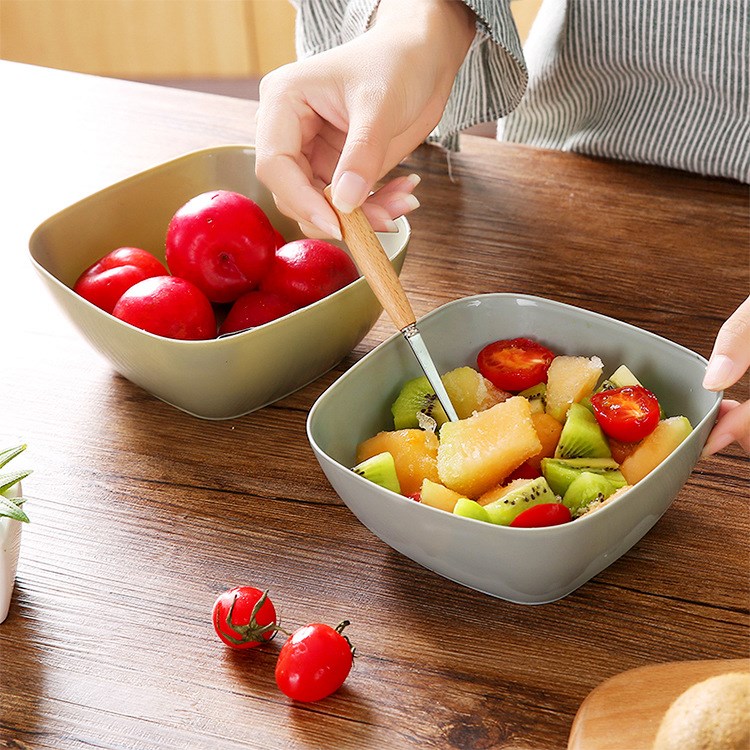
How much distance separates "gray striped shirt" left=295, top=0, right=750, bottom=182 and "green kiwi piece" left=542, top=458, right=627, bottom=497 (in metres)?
0.66

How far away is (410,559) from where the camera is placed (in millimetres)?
838

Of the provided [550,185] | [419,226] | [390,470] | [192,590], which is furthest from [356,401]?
[550,185]

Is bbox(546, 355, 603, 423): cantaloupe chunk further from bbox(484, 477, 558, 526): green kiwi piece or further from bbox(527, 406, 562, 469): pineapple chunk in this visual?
bbox(484, 477, 558, 526): green kiwi piece

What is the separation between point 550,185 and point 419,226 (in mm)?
213

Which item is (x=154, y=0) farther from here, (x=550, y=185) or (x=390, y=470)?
(x=390, y=470)

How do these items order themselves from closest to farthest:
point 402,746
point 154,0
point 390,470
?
1. point 402,746
2. point 390,470
3. point 154,0

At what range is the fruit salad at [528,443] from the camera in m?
0.78

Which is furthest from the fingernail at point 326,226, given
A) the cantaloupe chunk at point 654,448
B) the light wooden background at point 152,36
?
the light wooden background at point 152,36

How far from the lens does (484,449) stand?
801 millimetres

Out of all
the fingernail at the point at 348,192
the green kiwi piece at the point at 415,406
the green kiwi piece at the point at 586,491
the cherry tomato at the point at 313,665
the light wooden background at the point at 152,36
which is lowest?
the light wooden background at the point at 152,36

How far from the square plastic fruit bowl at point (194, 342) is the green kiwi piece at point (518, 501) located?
280 mm

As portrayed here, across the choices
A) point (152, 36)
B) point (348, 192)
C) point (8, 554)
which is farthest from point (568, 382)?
point (152, 36)

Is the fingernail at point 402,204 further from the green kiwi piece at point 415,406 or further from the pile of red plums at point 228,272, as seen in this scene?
the green kiwi piece at point 415,406

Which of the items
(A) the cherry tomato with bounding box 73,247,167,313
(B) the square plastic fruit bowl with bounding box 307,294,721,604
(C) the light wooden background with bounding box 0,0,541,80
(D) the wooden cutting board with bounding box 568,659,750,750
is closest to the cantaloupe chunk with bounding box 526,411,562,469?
(B) the square plastic fruit bowl with bounding box 307,294,721,604
